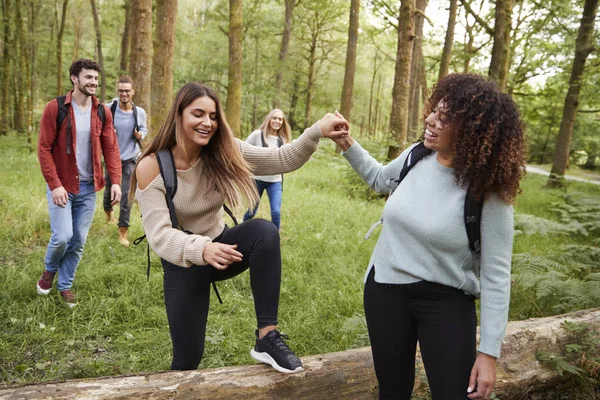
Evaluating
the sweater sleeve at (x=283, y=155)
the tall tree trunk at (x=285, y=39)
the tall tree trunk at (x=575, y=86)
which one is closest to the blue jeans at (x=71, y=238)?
the sweater sleeve at (x=283, y=155)

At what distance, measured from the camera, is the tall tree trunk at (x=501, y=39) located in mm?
11812

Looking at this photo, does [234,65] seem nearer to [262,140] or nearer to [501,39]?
[262,140]

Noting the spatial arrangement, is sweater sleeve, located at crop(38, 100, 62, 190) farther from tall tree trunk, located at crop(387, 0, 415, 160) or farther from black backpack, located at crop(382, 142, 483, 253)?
tall tree trunk, located at crop(387, 0, 415, 160)

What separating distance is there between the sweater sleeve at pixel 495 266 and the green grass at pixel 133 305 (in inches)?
63.1

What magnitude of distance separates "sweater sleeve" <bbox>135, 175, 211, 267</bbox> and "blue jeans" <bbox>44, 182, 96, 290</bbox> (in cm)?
236

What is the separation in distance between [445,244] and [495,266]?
0.78 ft

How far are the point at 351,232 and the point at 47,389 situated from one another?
5921mm

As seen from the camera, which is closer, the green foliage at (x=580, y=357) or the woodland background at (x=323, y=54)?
the green foliage at (x=580, y=357)

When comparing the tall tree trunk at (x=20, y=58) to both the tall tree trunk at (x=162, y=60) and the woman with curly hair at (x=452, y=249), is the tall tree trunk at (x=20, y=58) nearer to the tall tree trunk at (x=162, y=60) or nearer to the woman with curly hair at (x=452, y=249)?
the tall tree trunk at (x=162, y=60)

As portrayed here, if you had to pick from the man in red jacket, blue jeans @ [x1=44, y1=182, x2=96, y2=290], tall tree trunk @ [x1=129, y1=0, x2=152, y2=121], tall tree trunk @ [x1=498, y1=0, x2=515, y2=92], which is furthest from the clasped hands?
tall tree trunk @ [x1=498, y1=0, x2=515, y2=92]

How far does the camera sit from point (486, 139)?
6.42ft

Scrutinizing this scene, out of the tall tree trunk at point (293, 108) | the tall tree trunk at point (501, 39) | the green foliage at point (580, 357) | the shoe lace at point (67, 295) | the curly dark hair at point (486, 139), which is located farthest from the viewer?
the tall tree trunk at point (293, 108)

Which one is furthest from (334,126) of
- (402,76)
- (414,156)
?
(402,76)

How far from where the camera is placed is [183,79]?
24891 millimetres
